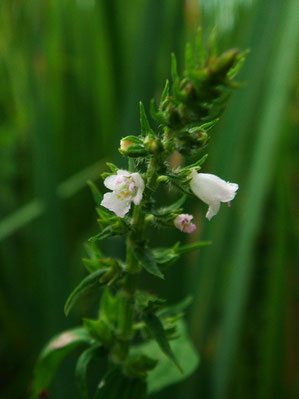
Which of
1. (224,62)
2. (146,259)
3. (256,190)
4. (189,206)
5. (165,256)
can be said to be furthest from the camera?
(189,206)

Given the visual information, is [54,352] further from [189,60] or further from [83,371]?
[189,60]

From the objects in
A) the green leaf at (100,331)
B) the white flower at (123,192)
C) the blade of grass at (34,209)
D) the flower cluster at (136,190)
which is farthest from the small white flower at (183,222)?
the blade of grass at (34,209)

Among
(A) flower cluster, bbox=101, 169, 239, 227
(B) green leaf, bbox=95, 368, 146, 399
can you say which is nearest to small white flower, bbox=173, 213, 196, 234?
(A) flower cluster, bbox=101, 169, 239, 227

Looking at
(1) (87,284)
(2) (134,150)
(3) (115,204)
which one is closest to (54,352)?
(1) (87,284)

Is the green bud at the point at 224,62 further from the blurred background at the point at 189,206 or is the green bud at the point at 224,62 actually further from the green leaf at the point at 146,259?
the blurred background at the point at 189,206

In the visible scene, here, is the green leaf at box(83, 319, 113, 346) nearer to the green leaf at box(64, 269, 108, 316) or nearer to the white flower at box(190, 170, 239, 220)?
the green leaf at box(64, 269, 108, 316)

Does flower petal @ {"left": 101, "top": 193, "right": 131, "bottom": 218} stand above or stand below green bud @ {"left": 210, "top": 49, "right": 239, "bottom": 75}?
below
